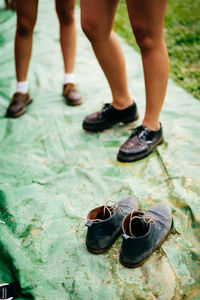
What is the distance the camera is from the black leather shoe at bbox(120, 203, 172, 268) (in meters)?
0.99

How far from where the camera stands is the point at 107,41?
158 cm

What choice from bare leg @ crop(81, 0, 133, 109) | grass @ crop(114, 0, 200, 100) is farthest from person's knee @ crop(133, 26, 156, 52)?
grass @ crop(114, 0, 200, 100)

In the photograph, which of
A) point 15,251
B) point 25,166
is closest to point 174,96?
point 25,166

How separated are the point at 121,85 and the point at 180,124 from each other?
1.70ft

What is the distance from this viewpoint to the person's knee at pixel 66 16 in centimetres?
199

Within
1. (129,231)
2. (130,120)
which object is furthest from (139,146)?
(129,231)

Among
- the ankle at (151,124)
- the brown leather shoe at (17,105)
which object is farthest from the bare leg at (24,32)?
the ankle at (151,124)

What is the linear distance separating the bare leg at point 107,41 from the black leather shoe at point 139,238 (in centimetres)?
97

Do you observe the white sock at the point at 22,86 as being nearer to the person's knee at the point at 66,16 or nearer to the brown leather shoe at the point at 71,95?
the brown leather shoe at the point at 71,95

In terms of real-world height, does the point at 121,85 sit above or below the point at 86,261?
above

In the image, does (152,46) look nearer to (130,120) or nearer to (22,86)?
(130,120)

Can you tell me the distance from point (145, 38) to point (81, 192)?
876 mm

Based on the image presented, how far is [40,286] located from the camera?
995mm

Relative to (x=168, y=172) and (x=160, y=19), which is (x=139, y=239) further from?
(x=160, y=19)
